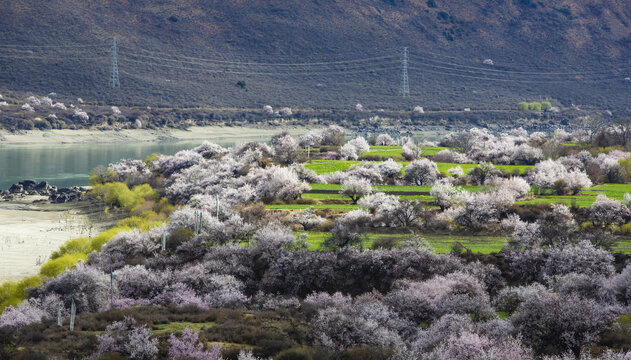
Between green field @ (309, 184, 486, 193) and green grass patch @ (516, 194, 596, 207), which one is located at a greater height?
green grass patch @ (516, 194, 596, 207)

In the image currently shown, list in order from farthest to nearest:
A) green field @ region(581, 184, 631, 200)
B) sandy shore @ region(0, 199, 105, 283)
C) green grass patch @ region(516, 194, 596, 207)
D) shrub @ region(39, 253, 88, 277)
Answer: green field @ region(581, 184, 631, 200) < green grass patch @ region(516, 194, 596, 207) < sandy shore @ region(0, 199, 105, 283) < shrub @ region(39, 253, 88, 277)

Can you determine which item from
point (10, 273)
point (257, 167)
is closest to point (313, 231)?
point (10, 273)

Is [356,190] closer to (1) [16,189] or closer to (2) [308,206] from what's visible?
(2) [308,206]

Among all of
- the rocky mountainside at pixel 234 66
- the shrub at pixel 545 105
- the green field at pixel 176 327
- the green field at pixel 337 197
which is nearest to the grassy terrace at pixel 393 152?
the green field at pixel 337 197

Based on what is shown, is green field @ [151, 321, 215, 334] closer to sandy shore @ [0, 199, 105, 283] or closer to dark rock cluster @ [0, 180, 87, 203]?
sandy shore @ [0, 199, 105, 283]

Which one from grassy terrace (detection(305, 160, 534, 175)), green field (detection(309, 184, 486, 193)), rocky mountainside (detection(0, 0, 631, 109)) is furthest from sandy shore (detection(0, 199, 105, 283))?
rocky mountainside (detection(0, 0, 631, 109))

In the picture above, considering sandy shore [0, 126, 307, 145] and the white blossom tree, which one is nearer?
the white blossom tree

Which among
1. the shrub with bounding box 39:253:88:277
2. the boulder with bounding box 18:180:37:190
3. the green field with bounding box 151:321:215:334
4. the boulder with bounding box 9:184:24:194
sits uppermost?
the green field with bounding box 151:321:215:334

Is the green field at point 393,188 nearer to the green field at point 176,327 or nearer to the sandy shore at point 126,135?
the green field at point 176,327
